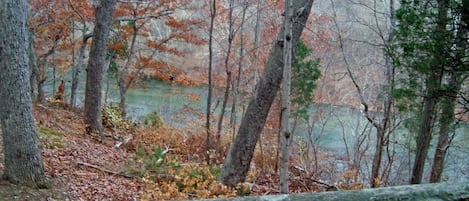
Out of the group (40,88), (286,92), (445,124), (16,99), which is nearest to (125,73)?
(40,88)

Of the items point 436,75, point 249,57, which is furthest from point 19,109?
point 249,57

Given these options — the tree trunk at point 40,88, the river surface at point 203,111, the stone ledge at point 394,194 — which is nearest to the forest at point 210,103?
the tree trunk at point 40,88

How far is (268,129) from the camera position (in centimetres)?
1692

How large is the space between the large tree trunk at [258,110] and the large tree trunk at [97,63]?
401 centimetres

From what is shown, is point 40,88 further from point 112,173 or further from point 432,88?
point 432,88

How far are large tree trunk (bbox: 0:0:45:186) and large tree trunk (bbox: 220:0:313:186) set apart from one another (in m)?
2.59

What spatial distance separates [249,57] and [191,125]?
4055mm

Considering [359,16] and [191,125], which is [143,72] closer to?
[191,125]

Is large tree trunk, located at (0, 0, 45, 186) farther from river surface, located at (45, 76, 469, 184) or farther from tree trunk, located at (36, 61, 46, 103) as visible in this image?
river surface, located at (45, 76, 469, 184)

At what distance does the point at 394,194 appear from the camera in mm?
1580

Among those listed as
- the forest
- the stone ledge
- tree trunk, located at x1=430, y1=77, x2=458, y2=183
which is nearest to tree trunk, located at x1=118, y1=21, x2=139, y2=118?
the forest

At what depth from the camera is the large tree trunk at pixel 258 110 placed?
5066 mm

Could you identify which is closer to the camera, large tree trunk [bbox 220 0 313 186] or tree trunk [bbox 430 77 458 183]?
large tree trunk [bbox 220 0 313 186]

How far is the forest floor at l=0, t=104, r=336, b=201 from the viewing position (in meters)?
4.50
